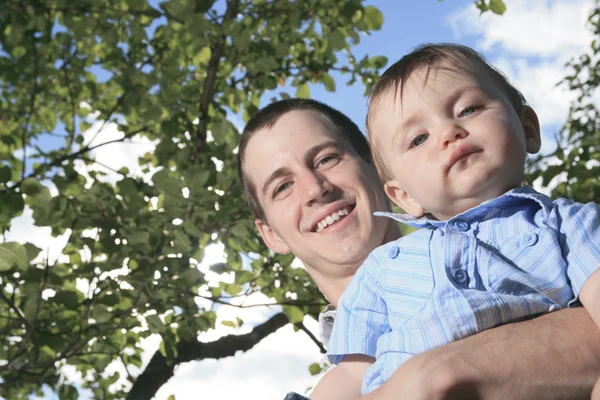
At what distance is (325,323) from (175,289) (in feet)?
4.98

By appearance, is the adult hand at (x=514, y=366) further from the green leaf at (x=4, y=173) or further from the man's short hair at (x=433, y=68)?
the green leaf at (x=4, y=173)

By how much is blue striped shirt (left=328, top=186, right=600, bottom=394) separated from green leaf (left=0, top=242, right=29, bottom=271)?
110 centimetres

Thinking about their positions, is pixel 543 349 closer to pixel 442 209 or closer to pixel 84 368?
pixel 442 209

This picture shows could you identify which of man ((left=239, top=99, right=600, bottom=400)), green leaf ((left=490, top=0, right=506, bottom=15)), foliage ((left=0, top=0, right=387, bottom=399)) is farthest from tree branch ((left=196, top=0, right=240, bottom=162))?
→ man ((left=239, top=99, right=600, bottom=400))

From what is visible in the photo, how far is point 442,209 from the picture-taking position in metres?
1.43

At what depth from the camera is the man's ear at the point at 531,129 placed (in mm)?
1547

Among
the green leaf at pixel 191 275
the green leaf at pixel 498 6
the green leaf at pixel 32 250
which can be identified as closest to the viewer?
the green leaf at pixel 32 250

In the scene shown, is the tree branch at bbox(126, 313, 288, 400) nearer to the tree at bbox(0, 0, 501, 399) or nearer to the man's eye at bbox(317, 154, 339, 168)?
the tree at bbox(0, 0, 501, 399)

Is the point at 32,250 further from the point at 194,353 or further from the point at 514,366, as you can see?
the point at 194,353

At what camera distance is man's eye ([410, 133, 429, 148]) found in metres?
1.44

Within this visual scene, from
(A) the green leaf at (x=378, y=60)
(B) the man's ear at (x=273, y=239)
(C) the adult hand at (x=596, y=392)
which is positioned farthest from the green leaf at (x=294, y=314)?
(C) the adult hand at (x=596, y=392)

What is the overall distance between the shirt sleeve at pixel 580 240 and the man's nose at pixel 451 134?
0.82 ft

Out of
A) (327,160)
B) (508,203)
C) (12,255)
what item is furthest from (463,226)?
(12,255)

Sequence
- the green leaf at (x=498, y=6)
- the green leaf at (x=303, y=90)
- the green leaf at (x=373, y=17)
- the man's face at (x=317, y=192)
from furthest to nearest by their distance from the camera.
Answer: the green leaf at (x=303, y=90) < the green leaf at (x=373, y=17) < the green leaf at (x=498, y=6) < the man's face at (x=317, y=192)
